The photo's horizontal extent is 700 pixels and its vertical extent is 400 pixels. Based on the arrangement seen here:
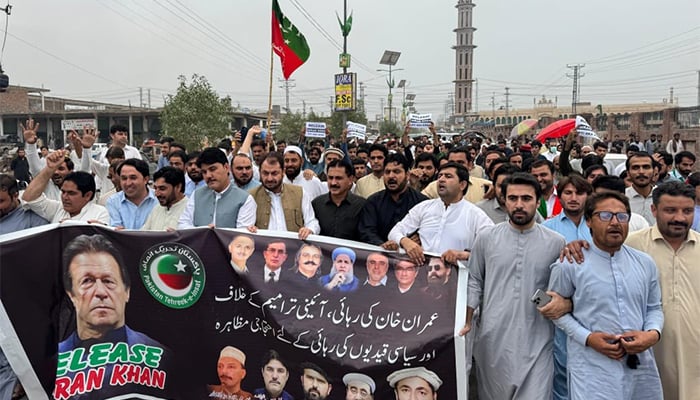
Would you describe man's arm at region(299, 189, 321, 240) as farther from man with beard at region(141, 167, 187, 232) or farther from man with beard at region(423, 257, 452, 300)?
man with beard at region(423, 257, 452, 300)

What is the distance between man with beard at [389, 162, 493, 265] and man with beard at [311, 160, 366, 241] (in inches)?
22.7

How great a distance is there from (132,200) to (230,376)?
197 cm

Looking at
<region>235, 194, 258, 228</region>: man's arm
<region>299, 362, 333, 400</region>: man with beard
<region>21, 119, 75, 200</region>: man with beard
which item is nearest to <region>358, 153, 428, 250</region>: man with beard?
<region>235, 194, 258, 228</region>: man's arm

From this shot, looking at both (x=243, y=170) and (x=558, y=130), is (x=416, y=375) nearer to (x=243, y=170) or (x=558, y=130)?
(x=243, y=170)

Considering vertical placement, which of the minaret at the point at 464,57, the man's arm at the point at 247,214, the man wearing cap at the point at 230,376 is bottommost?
the man wearing cap at the point at 230,376

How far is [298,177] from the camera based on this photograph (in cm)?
611

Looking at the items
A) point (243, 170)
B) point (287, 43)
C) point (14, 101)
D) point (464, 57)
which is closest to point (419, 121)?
point (287, 43)

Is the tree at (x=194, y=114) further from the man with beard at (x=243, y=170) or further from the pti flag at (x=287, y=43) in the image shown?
the man with beard at (x=243, y=170)

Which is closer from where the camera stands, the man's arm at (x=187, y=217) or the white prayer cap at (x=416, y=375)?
the white prayer cap at (x=416, y=375)

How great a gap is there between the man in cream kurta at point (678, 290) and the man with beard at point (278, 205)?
261 centimetres

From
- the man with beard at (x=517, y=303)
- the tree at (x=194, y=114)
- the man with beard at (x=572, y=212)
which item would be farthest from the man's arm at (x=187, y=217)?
the tree at (x=194, y=114)

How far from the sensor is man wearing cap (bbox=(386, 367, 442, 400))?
10.9 feet

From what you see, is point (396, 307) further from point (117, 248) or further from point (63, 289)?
point (63, 289)

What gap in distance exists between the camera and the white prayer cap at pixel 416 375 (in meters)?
3.31
